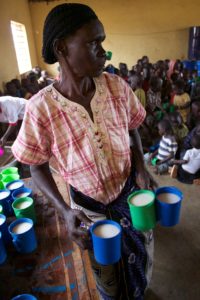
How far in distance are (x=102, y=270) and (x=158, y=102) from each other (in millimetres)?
3930

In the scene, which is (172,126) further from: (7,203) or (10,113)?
(7,203)

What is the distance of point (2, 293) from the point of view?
0.95 metres

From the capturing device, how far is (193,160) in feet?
9.87

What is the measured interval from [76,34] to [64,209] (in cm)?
64

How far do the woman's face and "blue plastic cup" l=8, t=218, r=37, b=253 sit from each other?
670 mm

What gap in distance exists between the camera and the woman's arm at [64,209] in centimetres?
95

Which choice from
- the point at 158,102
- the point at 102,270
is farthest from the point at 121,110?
the point at 158,102

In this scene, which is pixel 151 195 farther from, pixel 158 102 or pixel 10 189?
pixel 158 102

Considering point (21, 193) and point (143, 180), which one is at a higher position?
point (143, 180)

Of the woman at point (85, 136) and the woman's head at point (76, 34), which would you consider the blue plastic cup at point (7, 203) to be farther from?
the woman's head at point (76, 34)

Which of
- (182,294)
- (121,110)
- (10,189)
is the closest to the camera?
(121,110)

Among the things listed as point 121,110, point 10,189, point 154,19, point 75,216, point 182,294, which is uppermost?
point 154,19

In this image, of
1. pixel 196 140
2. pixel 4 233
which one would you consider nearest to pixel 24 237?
pixel 4 233

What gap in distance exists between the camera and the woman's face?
925mm
